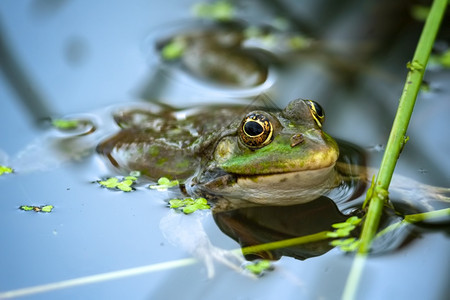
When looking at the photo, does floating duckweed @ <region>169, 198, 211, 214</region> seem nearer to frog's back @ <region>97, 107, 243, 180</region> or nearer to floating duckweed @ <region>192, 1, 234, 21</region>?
frog's back @ <region>97, 107, 243, 180</region>

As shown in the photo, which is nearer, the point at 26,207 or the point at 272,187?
the point at 272,187

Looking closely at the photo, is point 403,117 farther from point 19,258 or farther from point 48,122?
point 48,122

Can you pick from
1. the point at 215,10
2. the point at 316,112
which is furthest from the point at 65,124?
the point at 215,10

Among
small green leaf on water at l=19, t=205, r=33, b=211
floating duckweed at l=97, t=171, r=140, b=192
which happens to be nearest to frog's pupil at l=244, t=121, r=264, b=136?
floating duckweed at l=97, t=171, r=140, b=192

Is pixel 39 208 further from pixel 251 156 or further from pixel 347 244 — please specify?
pixel 347 244

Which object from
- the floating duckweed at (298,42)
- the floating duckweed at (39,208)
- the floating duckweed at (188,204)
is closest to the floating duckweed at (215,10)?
the floating duckweed at (298,42)

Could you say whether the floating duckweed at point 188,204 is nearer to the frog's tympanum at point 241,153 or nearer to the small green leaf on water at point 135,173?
the frog's tympanum at point 241,153

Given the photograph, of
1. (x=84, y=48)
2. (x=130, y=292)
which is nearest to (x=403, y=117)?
(x=130, y=292)
